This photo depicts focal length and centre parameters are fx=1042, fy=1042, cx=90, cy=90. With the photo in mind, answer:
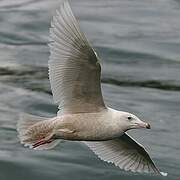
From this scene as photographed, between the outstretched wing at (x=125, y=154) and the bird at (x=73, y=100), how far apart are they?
0.91m

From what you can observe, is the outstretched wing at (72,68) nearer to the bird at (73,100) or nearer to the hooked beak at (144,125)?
the bird at (73,100)

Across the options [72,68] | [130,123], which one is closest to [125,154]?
[130,123]

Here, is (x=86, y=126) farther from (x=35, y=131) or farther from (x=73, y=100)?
(x=35, y=131)

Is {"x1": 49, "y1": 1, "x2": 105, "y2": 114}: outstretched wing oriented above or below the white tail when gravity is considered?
above

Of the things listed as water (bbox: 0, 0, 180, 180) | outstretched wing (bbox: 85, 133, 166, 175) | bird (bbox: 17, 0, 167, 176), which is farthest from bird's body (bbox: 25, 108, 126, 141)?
water (bbox: 0, 0, 180, 180)

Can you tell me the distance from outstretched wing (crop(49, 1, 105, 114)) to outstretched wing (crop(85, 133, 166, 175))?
3.02ft

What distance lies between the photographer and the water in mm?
14422

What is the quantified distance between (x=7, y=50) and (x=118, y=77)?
8.06 ft

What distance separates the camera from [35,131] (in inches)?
393

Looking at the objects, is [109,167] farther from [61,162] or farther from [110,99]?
[110,99]

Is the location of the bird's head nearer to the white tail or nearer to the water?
the white tail

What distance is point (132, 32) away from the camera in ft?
72.1

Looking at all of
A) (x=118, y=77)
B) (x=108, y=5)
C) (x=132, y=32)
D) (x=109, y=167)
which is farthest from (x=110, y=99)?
(x=108, y=5)

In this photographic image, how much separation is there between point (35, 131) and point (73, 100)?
0.47m
